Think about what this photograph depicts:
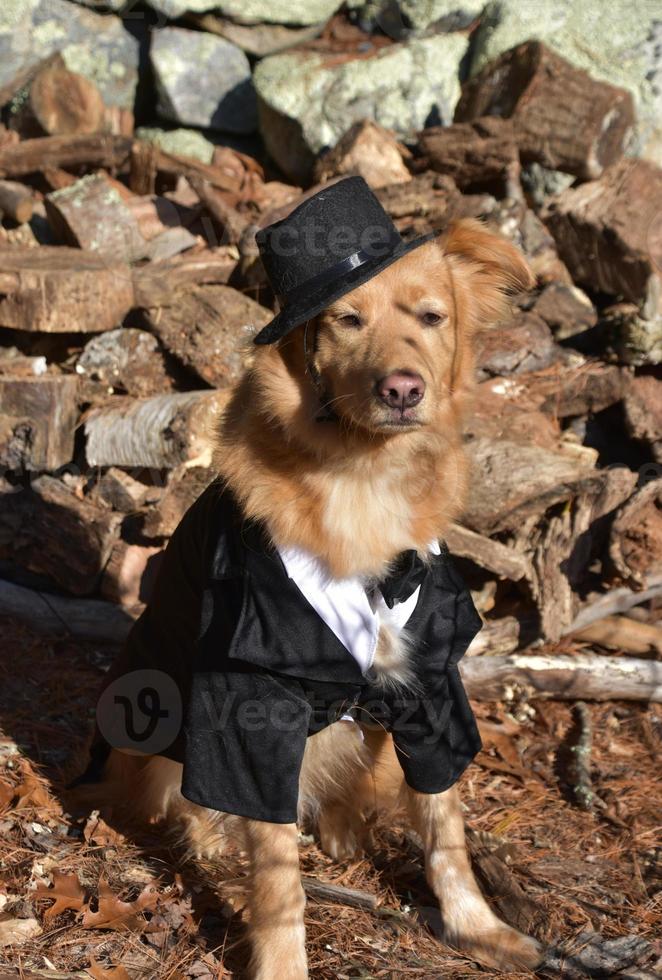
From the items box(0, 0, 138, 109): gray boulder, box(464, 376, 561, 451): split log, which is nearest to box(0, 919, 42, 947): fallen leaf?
box(464, 376, 561, 451): split log

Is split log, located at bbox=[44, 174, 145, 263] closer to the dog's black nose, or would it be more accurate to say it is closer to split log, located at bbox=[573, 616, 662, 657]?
split log, located at bbox=[573, 616, 662, 657]

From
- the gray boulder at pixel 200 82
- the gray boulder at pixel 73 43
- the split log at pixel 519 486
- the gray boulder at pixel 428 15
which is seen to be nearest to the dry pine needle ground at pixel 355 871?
the split log at pixel 519 486

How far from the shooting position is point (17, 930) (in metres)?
2.81

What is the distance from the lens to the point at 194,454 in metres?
4.48

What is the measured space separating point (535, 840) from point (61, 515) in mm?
2662

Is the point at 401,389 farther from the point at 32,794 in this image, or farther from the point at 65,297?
the point at 65,297

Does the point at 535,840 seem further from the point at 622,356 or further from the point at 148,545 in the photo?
the point at 622,356

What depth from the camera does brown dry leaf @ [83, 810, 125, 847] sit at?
129 inches

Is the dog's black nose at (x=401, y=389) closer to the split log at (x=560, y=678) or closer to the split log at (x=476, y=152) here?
the split log at (x=560, y=678)

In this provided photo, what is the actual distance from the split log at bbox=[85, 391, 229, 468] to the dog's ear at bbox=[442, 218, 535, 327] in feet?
5.35

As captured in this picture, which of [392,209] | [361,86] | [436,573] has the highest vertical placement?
[361,86]

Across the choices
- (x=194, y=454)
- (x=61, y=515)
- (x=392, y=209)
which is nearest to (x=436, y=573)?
(x=194, y=454)

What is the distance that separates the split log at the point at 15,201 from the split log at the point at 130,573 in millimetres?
2727

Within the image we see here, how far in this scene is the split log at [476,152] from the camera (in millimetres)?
5758
